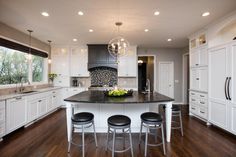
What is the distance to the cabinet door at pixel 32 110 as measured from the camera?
3885 millimetres

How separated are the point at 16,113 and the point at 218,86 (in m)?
5.01

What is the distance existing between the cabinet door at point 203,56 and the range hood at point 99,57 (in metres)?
3.18

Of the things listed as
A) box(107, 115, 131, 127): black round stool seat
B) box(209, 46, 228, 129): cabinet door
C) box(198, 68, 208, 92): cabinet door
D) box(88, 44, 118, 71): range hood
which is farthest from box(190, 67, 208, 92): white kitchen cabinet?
box(88, 44, 118, 71): range hood

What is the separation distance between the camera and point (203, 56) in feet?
13.8

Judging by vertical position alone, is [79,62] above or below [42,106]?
above

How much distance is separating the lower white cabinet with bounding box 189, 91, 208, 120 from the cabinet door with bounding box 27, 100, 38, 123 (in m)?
4.91

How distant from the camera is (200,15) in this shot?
10.8 ft

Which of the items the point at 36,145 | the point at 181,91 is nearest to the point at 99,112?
the point at 36,145

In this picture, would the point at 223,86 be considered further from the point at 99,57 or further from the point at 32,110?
the point at 32,110

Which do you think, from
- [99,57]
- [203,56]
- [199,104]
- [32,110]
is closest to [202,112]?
[199,104]

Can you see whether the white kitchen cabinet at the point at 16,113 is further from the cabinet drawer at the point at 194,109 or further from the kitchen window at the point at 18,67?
the cabinet drawer at the point at 194,109

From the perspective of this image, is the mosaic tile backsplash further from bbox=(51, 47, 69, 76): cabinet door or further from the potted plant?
the potted plant

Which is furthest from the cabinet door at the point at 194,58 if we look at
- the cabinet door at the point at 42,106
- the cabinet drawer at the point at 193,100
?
the cabinet door at the point at 42,106

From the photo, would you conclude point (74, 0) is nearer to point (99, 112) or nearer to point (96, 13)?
point (96, 13)
